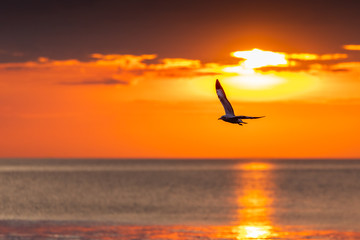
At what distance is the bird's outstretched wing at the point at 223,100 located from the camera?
1513 inches

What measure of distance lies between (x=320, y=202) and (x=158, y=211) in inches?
1513

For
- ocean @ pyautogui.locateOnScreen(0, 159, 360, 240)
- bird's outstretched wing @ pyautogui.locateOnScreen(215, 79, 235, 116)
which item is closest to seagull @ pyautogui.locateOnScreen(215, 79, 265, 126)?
bird's outstretched wing @ pyautogui.locateOnScreen(215, 79, 235, 116)

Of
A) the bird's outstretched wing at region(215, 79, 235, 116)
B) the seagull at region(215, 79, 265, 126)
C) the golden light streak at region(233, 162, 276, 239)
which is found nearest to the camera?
the seagull at region(215, 79, 265, 126)

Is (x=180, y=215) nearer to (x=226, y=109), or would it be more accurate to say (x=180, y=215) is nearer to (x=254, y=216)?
(x=254, y=216)

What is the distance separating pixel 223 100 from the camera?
3894 centimetres

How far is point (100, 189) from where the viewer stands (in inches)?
→ 7510

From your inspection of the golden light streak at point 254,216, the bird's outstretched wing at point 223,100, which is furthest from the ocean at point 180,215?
the bird's outstretched wing at point 223,100

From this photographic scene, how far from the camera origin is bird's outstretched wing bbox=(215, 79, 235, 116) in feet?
126

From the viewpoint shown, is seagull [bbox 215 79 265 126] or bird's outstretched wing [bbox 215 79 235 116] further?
bird's outstretched wing [bbox 215 79 235 116]

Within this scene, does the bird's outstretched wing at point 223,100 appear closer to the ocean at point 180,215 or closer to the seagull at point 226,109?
the seagull at point 226,109

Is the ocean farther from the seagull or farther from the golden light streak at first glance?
the seagull

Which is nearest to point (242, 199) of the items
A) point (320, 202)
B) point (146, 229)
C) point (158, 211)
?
point (320, 202)

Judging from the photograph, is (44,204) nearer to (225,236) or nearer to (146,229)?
(146,229)

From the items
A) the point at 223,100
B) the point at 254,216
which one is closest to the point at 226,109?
the point at 223,100
